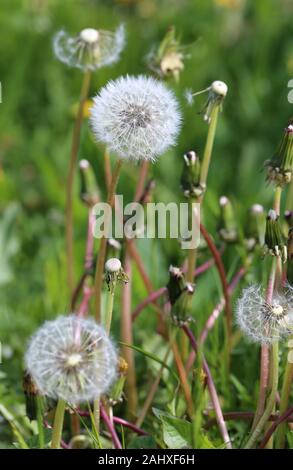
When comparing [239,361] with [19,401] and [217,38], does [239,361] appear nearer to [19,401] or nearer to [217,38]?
[19,401]

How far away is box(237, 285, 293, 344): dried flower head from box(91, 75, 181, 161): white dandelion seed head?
22 cm

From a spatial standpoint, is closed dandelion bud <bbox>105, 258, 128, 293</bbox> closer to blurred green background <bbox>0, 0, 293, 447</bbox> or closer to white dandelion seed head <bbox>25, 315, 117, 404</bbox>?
white dandelion seed head <bbox>25, 315, 117, 404</bbox>

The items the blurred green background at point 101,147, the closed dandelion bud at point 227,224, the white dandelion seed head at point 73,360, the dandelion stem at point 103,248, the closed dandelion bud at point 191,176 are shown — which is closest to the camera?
the white dandelion seed head at point 73,360

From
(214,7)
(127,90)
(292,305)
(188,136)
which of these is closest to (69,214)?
(127,90)

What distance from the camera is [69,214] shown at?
1.39 m

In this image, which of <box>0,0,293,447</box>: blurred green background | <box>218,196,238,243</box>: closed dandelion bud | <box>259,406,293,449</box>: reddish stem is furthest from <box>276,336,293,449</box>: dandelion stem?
<box>218,196,238,243</box>: closed dandelion bud

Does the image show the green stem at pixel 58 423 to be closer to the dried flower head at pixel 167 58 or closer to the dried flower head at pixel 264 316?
the dried flower head at pixel 264 316

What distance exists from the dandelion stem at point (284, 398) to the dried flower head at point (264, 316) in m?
0.05

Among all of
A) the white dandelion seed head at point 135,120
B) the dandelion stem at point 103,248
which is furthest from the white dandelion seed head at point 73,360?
the white dandelion seed head at point 135,120

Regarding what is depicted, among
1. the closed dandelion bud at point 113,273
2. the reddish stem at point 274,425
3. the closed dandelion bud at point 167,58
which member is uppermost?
the closed dandelion bud at point 167,58

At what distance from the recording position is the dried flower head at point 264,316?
97 cm

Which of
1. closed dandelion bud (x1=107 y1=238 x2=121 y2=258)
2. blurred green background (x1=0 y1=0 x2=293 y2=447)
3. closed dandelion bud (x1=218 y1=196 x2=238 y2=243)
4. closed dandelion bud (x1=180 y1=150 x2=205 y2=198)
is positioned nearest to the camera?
closed dandelion bud (x1=180 y1=150 x2=205 y2=198)

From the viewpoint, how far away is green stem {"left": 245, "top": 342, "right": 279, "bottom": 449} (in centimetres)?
100

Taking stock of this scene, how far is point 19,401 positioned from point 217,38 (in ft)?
5.42
